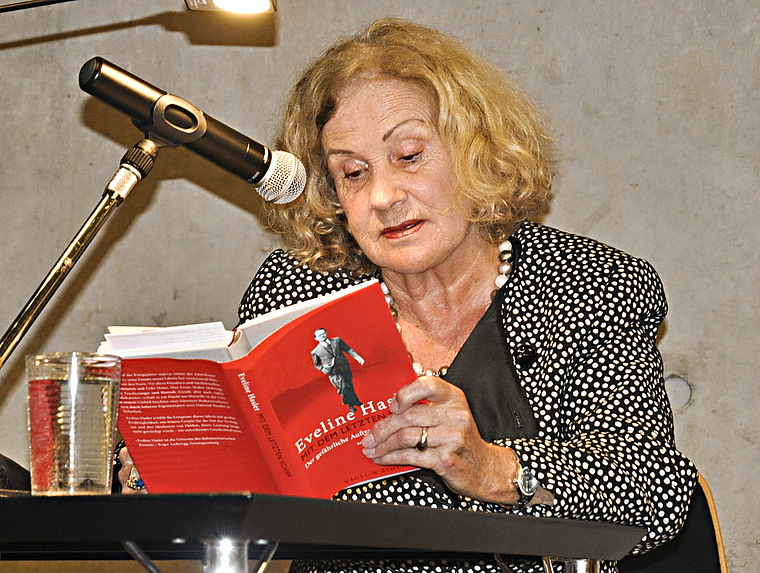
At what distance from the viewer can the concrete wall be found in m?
2.35

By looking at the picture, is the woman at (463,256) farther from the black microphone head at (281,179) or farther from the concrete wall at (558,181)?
the concrete wall at (558,181)

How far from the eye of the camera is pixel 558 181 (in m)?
2.45

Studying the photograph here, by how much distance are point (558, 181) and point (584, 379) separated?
1020mm

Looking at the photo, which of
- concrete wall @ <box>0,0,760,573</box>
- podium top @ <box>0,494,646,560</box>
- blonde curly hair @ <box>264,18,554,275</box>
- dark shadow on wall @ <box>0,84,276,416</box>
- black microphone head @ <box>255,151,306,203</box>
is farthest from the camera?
dark shadow on wall @ <box>0,84,276,416</box>

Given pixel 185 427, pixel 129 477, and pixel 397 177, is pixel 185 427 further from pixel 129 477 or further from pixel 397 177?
pixel 397 177

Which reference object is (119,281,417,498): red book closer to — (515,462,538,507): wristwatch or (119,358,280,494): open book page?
→ (119,358,280,494): open book page

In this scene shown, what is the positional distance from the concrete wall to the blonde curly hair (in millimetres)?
478

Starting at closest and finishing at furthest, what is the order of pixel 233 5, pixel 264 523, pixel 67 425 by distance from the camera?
1. pixel 264 523
2. pixel 67 425
3. pixel 233 5

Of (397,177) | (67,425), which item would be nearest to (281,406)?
(67,425)

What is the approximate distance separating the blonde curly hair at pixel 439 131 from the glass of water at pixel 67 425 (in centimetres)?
104

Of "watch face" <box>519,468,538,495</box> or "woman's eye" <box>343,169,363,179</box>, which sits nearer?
"watch face" <box>519,468,538,495</box>

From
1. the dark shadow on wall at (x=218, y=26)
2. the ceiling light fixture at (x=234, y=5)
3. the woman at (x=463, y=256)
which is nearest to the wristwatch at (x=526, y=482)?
the woman at (x=463, y=256)

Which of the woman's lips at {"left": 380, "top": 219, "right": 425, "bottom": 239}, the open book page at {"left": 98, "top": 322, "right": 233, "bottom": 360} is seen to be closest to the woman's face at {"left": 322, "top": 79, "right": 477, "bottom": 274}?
the woman's lips at {"left": 380, "top": 219, "right": 425, "bottom": 239}

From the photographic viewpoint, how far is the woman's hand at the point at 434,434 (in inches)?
42.8
